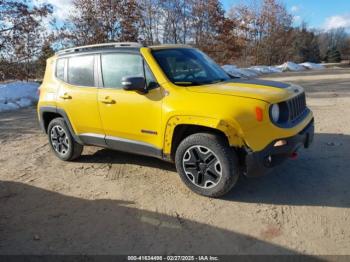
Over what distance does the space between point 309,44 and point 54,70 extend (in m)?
45.0

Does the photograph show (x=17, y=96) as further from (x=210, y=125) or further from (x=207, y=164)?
(x=210, y=125)

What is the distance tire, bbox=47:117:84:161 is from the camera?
18.9 feet

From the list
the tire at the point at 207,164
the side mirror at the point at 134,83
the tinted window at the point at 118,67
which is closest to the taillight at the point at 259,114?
the tire at the point at 207,164

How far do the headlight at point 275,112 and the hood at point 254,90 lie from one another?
0.07 metres

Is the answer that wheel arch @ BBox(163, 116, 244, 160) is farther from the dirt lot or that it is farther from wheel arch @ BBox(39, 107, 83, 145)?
A: wheel arch @ BBox(39, 107, 83, 145)

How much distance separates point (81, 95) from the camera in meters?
5.29

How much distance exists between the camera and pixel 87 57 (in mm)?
5324

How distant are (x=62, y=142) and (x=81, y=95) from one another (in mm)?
1073

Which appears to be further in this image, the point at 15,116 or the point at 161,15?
the point at 161,15

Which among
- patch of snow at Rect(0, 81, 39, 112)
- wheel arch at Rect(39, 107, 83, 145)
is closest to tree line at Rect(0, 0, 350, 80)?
patch of snow at Rect(0, 81, 39, 112)

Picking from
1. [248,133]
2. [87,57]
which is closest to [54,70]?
[87,57]

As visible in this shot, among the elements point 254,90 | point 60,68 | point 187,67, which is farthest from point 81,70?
point 254,90

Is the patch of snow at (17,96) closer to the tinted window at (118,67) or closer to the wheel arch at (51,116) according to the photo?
the wheel arch at (51,116)

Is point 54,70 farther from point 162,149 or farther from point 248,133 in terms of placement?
point 248,133
